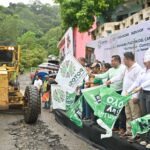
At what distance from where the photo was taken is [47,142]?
1029cm

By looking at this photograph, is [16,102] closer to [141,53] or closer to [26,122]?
[26,122]

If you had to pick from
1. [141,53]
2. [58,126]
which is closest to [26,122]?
[58,126]

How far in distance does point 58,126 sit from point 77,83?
1968 mm

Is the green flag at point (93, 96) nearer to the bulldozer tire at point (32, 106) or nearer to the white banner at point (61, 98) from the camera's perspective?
the white banner at point (61, 98)

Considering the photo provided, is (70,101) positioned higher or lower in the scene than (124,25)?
lower

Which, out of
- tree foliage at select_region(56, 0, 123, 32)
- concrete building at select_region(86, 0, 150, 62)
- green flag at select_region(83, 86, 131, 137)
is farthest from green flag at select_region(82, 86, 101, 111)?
tree foliage at select_region(56, 0, 123, 32)

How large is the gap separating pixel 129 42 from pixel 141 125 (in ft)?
15.4

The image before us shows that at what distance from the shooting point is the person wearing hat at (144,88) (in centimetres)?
799

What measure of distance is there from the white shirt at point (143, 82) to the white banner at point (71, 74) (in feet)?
9.34

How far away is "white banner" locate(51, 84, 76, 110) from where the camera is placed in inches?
491

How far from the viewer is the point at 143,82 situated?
8258mm

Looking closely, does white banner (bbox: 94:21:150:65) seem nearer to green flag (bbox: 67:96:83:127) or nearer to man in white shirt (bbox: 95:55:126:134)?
man in white shirt (bbox: 95:55:126:134)

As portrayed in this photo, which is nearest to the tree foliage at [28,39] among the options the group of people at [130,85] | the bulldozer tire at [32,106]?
the bulldozer tire at [32,106]

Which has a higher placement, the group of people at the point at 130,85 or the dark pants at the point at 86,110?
the group of people at the point at 130,85
